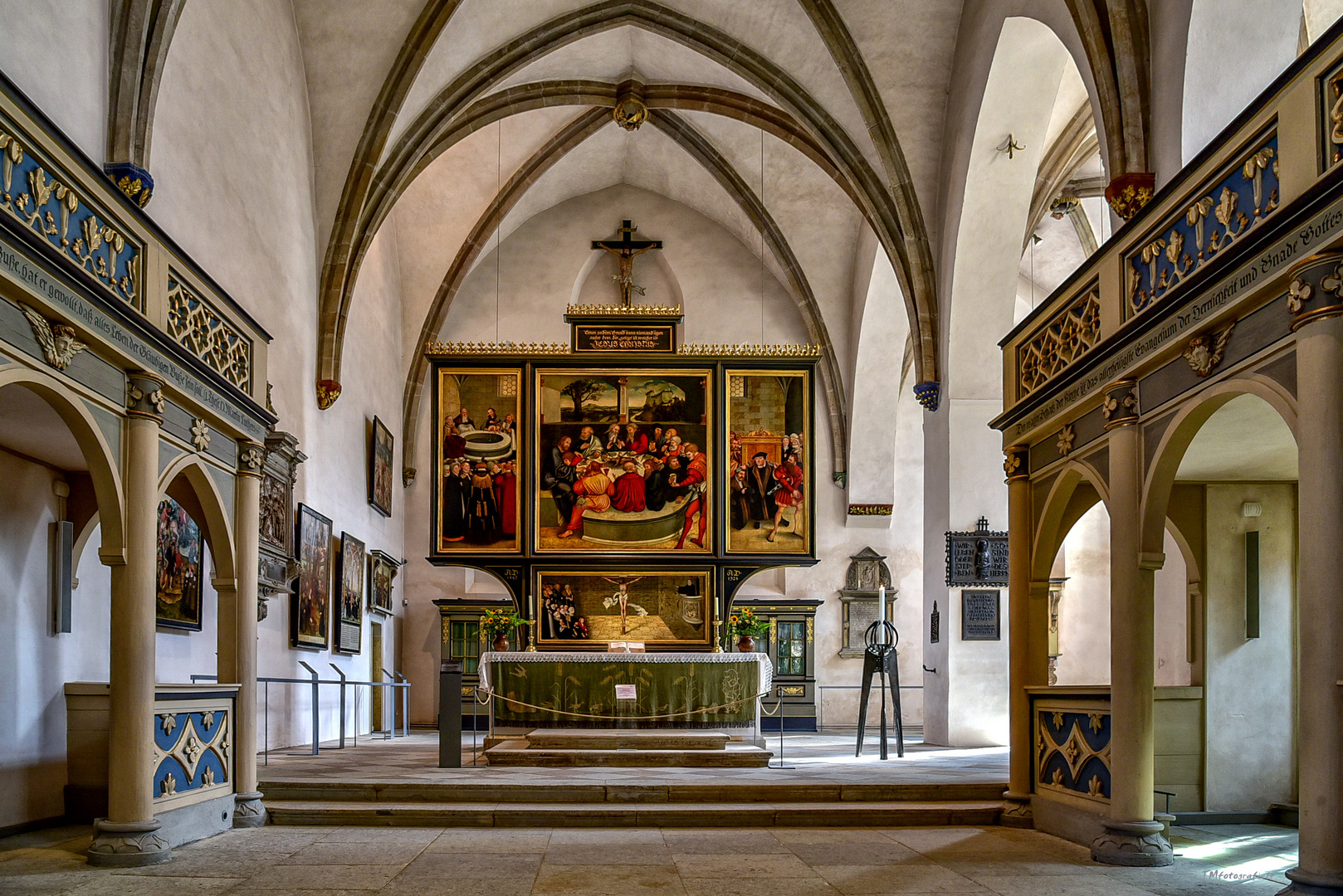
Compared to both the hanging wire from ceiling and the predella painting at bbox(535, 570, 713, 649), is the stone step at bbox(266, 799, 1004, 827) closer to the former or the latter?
the predella painting at bbox(535, 570, 713, 649)

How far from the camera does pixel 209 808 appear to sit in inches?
333

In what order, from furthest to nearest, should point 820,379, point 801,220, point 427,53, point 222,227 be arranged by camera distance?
point 820,379, point 801,220, point 427,53, point 222,227

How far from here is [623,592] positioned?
1591 cm

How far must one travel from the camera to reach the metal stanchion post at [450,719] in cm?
1186

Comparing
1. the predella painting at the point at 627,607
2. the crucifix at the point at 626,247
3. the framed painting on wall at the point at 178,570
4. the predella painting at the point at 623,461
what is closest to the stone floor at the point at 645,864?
the framed painting on wall at the point at 178,570

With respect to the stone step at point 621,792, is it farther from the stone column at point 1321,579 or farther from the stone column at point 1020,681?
the stone column at point 1321,579

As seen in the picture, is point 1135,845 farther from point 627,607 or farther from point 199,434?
point 627,607

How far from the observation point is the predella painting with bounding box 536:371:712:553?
15.9 meters

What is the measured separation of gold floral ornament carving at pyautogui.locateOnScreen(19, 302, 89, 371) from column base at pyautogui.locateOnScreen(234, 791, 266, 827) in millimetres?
3908

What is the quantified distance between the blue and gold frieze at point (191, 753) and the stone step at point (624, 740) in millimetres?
4907

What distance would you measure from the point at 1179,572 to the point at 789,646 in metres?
13.0

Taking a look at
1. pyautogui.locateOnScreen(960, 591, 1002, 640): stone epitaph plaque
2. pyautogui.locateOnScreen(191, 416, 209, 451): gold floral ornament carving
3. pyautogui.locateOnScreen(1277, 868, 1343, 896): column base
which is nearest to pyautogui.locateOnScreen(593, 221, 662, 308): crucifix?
pyautogui.locateOnScreen(960, 591, 1002, 640): stone epitaph plaque

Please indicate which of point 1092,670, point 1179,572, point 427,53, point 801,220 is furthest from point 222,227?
point 1092,670

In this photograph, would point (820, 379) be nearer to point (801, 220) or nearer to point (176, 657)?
point (801, 220)
